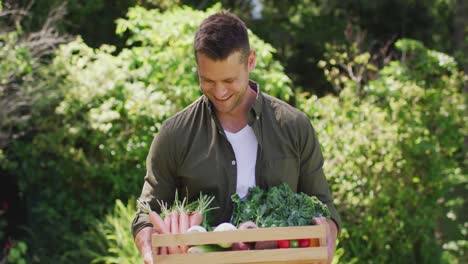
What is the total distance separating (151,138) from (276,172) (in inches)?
155

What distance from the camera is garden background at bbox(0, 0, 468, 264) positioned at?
22.3 ft

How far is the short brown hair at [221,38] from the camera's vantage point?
9.71 ft

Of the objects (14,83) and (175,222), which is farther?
(14,83)

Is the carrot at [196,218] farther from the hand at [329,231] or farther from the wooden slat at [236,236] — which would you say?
the hand at [329,231]

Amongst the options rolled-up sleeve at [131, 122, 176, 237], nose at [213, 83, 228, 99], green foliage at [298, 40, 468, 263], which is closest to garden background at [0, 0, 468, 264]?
green foliage at [298, 40, 468, 263]

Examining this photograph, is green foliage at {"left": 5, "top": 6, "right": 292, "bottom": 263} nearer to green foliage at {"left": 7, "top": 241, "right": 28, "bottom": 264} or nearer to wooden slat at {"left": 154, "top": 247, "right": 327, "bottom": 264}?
green foliage at {"left": 7, "top": 241, "right": 28, "bottom": 264}

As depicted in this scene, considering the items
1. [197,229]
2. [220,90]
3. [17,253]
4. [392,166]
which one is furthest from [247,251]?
[392,166]

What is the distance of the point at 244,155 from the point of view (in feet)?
10.4

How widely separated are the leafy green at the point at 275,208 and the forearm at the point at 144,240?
11.9 inches

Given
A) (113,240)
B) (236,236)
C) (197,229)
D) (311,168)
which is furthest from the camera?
(113,240)

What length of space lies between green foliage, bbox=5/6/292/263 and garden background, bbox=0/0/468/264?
0.01m

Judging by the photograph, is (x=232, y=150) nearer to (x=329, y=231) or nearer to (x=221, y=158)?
(x=221, y=158)

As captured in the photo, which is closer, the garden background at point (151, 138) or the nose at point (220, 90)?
the nose at point (220, 90)

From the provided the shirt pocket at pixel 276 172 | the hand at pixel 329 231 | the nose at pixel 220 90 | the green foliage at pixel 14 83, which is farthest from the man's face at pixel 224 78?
the green foliage at pixel 14 83
